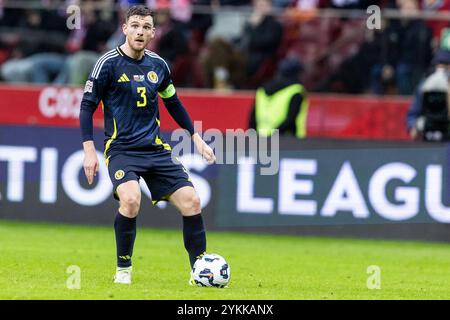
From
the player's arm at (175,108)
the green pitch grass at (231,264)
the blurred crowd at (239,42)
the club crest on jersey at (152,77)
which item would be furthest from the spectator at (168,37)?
the club crest on jersey at (152,77)

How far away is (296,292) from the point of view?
10133mm

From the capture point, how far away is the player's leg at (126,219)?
33.0 ft

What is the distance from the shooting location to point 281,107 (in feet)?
56.4

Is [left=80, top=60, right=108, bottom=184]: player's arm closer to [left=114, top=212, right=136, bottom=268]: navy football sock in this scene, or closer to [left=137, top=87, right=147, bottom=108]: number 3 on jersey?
[left=137, top=87, right=147, bottom=108]: number 3 on jersey

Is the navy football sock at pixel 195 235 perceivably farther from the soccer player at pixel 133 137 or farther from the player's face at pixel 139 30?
the player's face at pixel 139 30

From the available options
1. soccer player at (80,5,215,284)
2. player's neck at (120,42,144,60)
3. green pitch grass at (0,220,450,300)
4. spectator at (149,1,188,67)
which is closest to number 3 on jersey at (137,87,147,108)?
soccer player at (80,5,215,284)

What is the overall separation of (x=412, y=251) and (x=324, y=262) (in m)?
1.92

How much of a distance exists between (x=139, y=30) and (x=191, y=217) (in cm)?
165

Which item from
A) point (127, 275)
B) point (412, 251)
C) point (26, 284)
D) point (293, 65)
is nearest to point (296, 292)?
point (127, 275)

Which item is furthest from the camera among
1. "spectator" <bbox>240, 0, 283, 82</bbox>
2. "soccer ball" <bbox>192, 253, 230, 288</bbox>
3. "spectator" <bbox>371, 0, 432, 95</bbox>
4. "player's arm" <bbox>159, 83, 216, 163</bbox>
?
"spectator" <bbox>240, 0, 283, 82</bbox>

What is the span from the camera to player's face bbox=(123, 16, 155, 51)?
33.0 feet

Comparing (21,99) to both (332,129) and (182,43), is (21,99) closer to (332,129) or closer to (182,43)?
(182,43)

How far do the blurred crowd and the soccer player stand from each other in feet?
26.6

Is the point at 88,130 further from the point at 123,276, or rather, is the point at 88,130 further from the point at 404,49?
the point at 404,49
